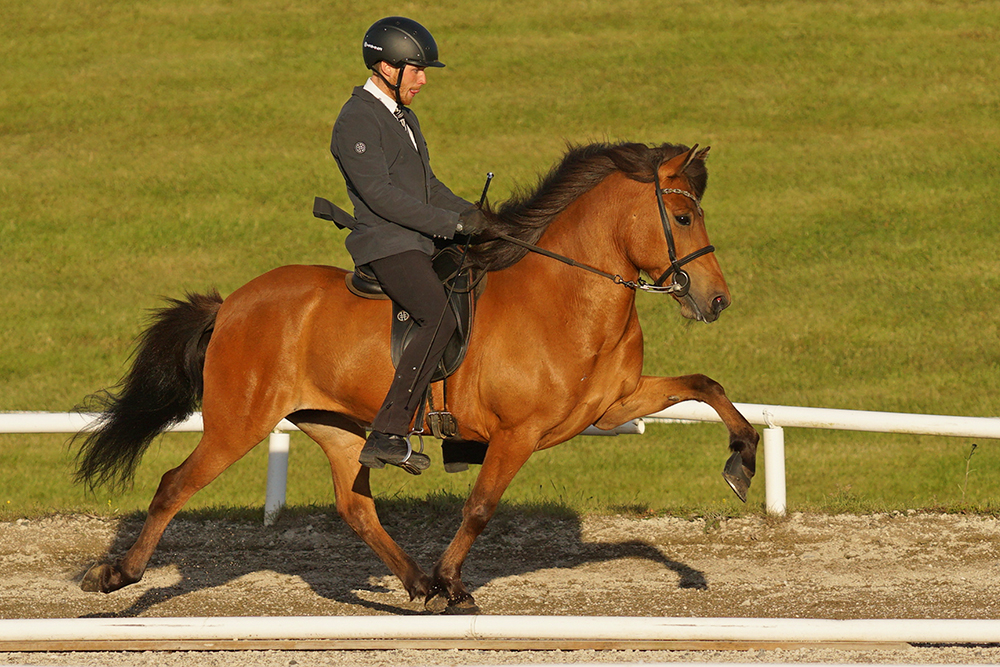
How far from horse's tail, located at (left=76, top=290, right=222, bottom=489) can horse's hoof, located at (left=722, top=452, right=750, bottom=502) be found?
10.5 feet

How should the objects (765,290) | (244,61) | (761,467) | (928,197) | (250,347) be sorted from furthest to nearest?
1. (244,61)
2. (928,197)
3. (765,290)
4. (761,467)
5. (250,347)

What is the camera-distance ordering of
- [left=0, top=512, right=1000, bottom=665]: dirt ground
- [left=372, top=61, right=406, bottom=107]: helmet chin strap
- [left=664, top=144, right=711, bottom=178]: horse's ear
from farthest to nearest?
1. [left=372, top=61, right=406, bottom=107]: helmet chin strap
2. [left=664, top=144, right=711, bottom=178]: horse's ear
3. [left=0, top=512, right=1000, bottom=665]: dirt ground

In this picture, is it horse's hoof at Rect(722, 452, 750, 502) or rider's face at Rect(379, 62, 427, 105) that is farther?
rider's face at Rect(379, 62, 427, 105)

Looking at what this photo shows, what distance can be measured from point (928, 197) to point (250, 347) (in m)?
15.0

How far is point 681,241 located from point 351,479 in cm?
253

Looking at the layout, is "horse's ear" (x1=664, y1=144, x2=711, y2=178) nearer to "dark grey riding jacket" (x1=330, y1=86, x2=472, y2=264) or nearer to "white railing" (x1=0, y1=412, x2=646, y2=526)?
"dark grey riding jacket" (x1=330, y1=86, x2=472, y2=264)

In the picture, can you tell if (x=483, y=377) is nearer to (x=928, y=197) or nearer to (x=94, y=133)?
(x=928, y=197)

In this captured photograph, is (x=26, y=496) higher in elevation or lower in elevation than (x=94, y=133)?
lower

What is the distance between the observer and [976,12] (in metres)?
26.5

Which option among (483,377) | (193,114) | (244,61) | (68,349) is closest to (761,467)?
(483,377)

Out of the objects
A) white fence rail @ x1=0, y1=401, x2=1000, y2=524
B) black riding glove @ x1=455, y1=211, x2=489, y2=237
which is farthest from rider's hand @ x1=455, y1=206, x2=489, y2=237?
white fence rail @ x1=0, y1=401, x2=1000, y2=524

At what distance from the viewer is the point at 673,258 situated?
19.5 ft

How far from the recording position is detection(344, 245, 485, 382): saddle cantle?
6293 mm

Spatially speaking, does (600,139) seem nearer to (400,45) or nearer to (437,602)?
(400,45)
